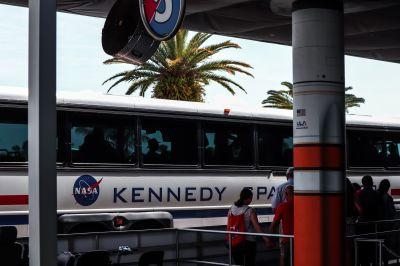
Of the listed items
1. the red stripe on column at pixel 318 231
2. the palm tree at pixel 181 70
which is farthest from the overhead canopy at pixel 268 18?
the palm tree at pixel 181 70

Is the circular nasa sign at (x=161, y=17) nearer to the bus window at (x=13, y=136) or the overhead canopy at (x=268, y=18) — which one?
the overhead canopy at (x=268, y=18)

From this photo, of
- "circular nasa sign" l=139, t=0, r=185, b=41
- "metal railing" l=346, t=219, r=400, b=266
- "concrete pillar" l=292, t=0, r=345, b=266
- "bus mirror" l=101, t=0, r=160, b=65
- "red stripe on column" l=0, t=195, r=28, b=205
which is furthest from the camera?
"red stripe on column" l=0, t=195, r=28, b=205

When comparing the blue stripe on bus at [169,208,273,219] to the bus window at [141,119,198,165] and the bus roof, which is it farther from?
the bus roof

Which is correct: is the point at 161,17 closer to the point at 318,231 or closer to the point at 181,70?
the point at 318,231

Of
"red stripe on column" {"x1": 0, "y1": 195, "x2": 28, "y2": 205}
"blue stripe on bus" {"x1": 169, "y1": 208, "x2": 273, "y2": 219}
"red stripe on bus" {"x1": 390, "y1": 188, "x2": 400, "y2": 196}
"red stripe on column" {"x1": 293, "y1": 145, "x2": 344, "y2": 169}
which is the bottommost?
"blue stripe on bus" {"x1": 169, "y1": 208, "x2": 273, "y2": 219}

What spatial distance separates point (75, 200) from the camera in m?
13.2

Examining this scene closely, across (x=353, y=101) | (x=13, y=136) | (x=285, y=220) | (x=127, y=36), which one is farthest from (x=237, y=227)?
(x=353, y=101)

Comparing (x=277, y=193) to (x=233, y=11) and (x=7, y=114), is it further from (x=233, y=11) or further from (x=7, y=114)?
(x=7, y=114)

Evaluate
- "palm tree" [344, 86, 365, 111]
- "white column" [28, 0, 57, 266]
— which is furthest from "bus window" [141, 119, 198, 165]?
"palm tree" [344, 86, 365, 111]

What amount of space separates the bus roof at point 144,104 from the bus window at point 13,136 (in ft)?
0.86

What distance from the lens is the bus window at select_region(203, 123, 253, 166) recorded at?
15312 mm

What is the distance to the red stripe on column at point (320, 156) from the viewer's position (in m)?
9.61

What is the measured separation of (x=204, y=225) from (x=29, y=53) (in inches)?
433

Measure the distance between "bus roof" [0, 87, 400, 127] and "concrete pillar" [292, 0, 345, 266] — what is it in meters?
5.21
